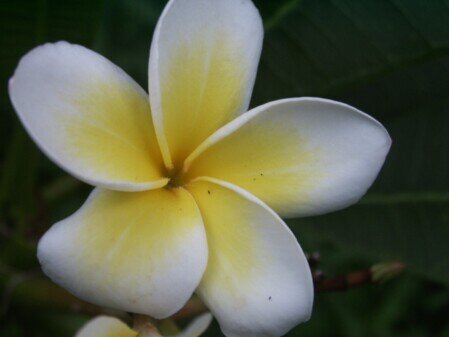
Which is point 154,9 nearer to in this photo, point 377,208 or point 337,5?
point 337,5

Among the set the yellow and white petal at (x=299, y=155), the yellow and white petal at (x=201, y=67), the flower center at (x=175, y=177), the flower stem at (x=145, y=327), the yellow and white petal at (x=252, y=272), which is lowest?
the flower stem at (x=145, y=327)

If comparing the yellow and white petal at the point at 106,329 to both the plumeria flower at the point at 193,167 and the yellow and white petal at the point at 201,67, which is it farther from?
the yellow and white petal at the point at 201,67

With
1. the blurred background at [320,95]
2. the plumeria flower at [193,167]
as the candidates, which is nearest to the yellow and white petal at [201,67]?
the plumeria flower at [193,167]

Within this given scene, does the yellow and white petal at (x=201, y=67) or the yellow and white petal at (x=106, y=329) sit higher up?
the yellow and white petal at (x=201, y=67)

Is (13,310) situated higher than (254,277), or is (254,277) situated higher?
(254,277)

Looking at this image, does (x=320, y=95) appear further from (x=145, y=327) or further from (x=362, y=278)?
(x=145, y=327)

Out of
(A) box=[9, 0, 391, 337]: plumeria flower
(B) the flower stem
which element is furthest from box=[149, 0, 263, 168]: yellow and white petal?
(B) the flower stem

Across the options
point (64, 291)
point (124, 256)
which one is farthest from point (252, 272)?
point (64, 291)

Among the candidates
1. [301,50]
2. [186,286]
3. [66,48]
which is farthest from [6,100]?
[186,286]
